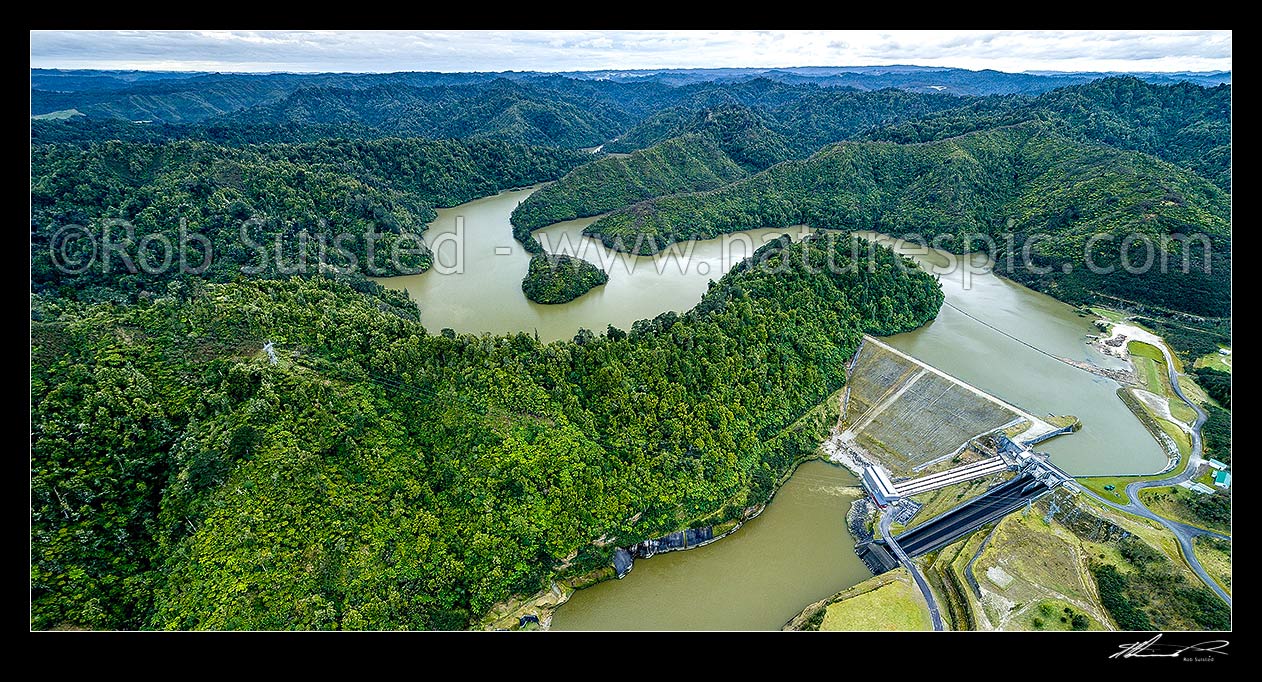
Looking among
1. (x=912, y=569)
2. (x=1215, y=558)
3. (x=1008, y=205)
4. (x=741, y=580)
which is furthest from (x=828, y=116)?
(x=741, y=580)

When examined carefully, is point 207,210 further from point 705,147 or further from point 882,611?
point 705,147

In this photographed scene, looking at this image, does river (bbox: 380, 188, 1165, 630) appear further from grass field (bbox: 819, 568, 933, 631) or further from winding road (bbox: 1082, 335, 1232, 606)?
winding road (bbox: 1082, 335, 1232, 606)

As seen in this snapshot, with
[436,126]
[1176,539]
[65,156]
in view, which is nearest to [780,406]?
[1176,539]

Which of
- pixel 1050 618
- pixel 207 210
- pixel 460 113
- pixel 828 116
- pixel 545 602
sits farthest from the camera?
pixel 460 113

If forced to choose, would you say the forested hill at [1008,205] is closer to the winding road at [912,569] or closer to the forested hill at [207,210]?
the forested hill at [207,210]

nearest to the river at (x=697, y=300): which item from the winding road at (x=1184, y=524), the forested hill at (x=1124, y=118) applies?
the winding road at (x=1184, y=524)

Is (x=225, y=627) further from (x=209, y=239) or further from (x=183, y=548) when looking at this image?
(x=209, y=239)
